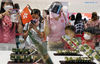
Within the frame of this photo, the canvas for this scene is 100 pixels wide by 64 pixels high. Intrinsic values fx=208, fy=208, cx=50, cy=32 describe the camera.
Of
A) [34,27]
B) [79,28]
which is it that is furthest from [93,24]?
[34,27]

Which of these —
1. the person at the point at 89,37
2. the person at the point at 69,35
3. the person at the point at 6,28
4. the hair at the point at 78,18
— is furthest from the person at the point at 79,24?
the person at the point at 6,28

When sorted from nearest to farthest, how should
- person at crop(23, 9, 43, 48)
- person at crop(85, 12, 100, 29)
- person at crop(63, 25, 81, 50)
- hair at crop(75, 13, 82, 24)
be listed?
person at crop(63, 25, 81, 50), person at crop(23, 9, 43, 48), person at crop(85, 12, 100, 29), hair at crop(75, 13, 82, 24)

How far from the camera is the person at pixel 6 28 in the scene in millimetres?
3512

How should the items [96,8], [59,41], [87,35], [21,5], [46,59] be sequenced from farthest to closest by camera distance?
1. [96,8]
2. [21,5]
3. [59,41]
4. [87,35]
5. [46,59]

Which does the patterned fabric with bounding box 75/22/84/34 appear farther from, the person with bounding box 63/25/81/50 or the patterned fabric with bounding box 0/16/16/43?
the patterned fabric with bounding box 0/16/16/43

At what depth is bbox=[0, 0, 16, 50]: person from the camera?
351 centimetres

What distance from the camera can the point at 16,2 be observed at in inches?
150

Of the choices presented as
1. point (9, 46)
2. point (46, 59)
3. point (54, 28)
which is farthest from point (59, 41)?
point (46, 59)

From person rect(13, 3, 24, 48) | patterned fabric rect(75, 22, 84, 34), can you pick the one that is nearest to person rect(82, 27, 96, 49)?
patterned fabric rect(75, 22, 84, 34)

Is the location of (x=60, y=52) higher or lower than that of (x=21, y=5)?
lower

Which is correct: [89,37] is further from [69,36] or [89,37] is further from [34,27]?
[34,27]

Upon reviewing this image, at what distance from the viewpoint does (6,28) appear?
11.6 ft

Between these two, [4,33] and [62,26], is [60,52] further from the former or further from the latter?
[4,33]

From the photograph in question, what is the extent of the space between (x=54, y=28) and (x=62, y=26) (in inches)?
5.7
